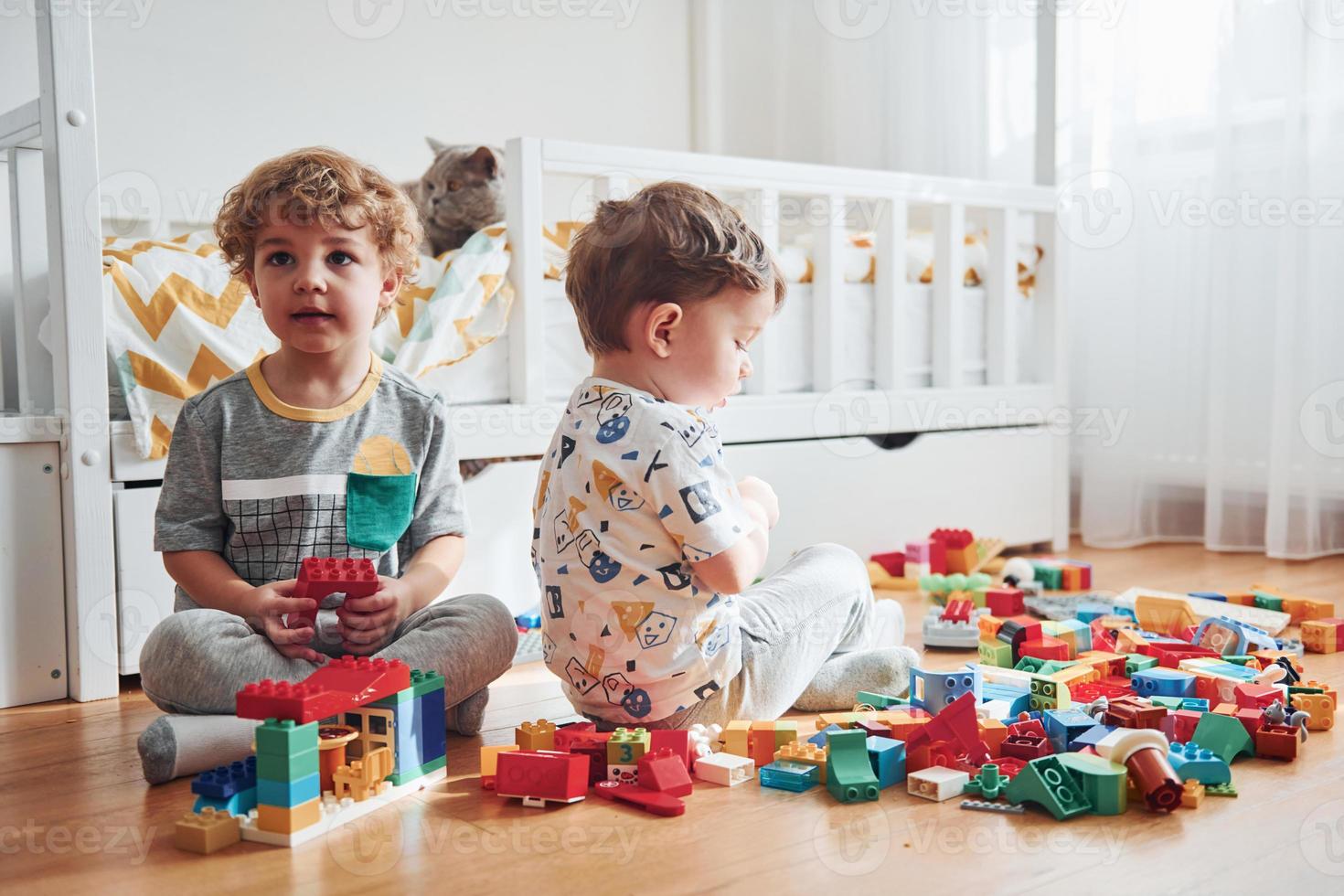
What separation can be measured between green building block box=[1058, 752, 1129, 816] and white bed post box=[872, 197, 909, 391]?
1.24 metres

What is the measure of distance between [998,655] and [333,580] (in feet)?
2.50

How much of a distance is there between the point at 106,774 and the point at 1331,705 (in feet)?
3.77

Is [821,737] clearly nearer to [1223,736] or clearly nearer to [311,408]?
[1223,736]

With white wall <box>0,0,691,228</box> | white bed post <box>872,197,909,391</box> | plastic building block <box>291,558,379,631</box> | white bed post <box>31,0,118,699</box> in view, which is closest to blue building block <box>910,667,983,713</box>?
plastic building block <box>291,558,379,631</box>

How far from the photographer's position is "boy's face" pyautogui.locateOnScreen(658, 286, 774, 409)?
43.6 inches

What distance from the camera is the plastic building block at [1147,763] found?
0.96 m

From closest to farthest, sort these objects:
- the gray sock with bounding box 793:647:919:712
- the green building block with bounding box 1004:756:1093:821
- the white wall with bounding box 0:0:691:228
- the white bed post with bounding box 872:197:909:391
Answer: the green building block with bounding box 1004:756:1093:821, the gray sock with bounding box 793:647:919:712, the white bed post with bounding box 872:197:909:391, the white wall with bounding box 0:0:691:228

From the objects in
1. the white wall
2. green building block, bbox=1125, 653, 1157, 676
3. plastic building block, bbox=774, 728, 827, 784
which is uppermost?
the white wall

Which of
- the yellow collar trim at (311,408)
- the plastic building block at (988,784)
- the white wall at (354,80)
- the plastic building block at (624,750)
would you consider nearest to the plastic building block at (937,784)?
the plastic building block at (988,784)

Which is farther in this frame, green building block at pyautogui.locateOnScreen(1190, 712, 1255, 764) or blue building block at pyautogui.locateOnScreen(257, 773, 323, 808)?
green building block at pyautogui.locateOnScreen(1190, 712, 1255, 764)

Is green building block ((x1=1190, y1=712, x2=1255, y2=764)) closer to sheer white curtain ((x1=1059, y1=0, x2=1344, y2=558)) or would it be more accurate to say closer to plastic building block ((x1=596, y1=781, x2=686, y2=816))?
plastic building block ((x1=596, y1=781, x2=686, y2=816))

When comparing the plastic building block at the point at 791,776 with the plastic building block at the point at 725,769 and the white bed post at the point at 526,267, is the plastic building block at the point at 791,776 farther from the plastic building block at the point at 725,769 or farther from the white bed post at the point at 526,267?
the white bed post at the point at 526,267

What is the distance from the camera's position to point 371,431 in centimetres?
129

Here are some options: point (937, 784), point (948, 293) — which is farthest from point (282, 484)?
point (948, 293)
